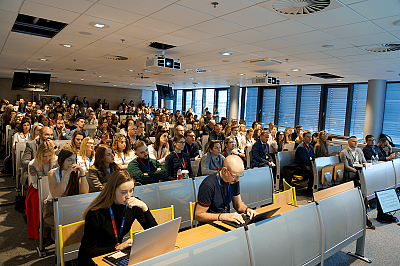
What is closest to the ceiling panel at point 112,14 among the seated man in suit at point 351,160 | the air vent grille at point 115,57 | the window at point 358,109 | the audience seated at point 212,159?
the audience seated at point 212,159

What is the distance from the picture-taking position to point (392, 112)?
10.8 meters

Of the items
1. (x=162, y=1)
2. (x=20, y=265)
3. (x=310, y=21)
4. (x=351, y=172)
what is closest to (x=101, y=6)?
(x=162, y=1)

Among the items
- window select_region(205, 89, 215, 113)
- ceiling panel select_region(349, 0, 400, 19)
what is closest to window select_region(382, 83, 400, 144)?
ceiling panel select_region(349, 0, 400, 19)

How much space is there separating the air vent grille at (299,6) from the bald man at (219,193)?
6.64ft

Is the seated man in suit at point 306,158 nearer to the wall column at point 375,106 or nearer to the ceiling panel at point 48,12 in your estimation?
the wall column at point 375,106

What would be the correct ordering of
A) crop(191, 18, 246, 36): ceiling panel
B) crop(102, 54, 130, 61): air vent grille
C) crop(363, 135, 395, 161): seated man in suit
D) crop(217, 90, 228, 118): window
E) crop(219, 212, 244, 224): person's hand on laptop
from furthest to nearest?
crop(217, 90, 228, 118): window
crop(102, 54, 130, 61): air vent grille
crop(363, 135, 395, 161): seated man in suit
crop(191, 18, 246, 36): ceiling panel
crop(219, 212, 244, 224): person's hand on laptop

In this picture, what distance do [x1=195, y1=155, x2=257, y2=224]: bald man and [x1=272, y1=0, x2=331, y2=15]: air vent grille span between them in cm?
202

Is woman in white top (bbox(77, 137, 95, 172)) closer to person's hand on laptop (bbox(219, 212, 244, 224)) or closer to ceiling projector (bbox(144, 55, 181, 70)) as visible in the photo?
person's hand on laptop (bbox(219, 212, 244, 224))

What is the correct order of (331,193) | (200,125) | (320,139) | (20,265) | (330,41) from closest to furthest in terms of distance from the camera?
(20,265) → (331,193) → (330,41) → (320,139) → (200,125)

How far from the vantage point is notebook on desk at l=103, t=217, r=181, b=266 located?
161cm

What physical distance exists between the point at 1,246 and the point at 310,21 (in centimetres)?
524

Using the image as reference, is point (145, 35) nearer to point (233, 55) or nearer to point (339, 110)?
point (233, 55)

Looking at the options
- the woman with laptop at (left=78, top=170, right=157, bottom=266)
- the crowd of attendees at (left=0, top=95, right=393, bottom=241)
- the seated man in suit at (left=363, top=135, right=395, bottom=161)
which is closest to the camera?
the woman with laptop at (left=78, top=170, right=157, bottom=266)

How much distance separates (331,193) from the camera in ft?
10.8
